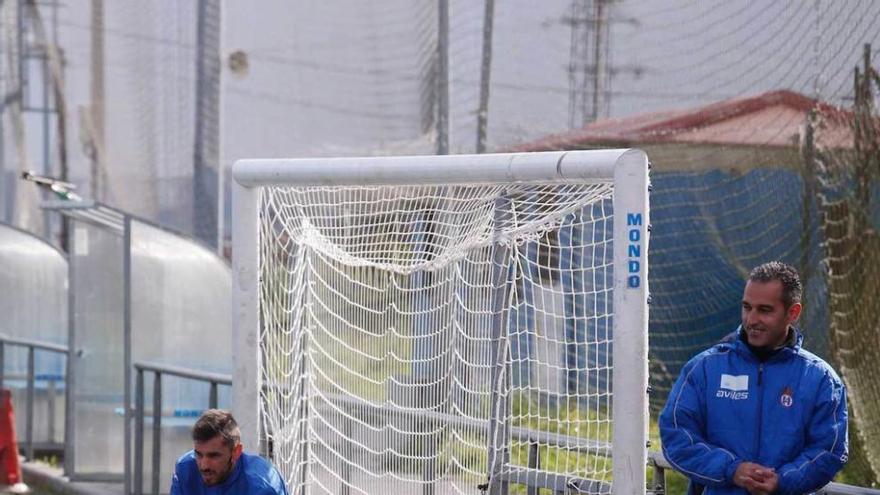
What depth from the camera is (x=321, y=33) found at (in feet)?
46.0

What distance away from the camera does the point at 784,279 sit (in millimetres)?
5066

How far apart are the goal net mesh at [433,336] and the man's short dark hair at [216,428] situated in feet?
2.86

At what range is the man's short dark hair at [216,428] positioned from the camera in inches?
245

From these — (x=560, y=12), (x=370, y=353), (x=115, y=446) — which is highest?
(x=560, y=12)

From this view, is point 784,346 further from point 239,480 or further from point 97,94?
point 97,94

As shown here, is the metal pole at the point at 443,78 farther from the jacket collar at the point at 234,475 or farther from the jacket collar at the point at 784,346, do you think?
the jacket collar at the point at 784,346

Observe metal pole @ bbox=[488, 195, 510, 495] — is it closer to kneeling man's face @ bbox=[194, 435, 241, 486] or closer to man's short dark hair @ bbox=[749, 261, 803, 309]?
kneeling man's face @ bbox=[194, 435, 241, 486]

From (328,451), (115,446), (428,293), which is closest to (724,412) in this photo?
(428,293)

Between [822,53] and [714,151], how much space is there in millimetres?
1172

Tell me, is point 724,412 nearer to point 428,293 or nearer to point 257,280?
point 428,293

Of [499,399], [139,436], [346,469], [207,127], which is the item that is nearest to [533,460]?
[499,399]

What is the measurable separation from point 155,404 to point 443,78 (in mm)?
2828

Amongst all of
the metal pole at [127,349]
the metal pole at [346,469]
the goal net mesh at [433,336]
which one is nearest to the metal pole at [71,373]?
the metal pole at [127,349]

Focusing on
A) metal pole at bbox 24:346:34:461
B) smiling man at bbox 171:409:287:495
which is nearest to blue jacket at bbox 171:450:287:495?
smiling man at bbox 171:409:287:495
